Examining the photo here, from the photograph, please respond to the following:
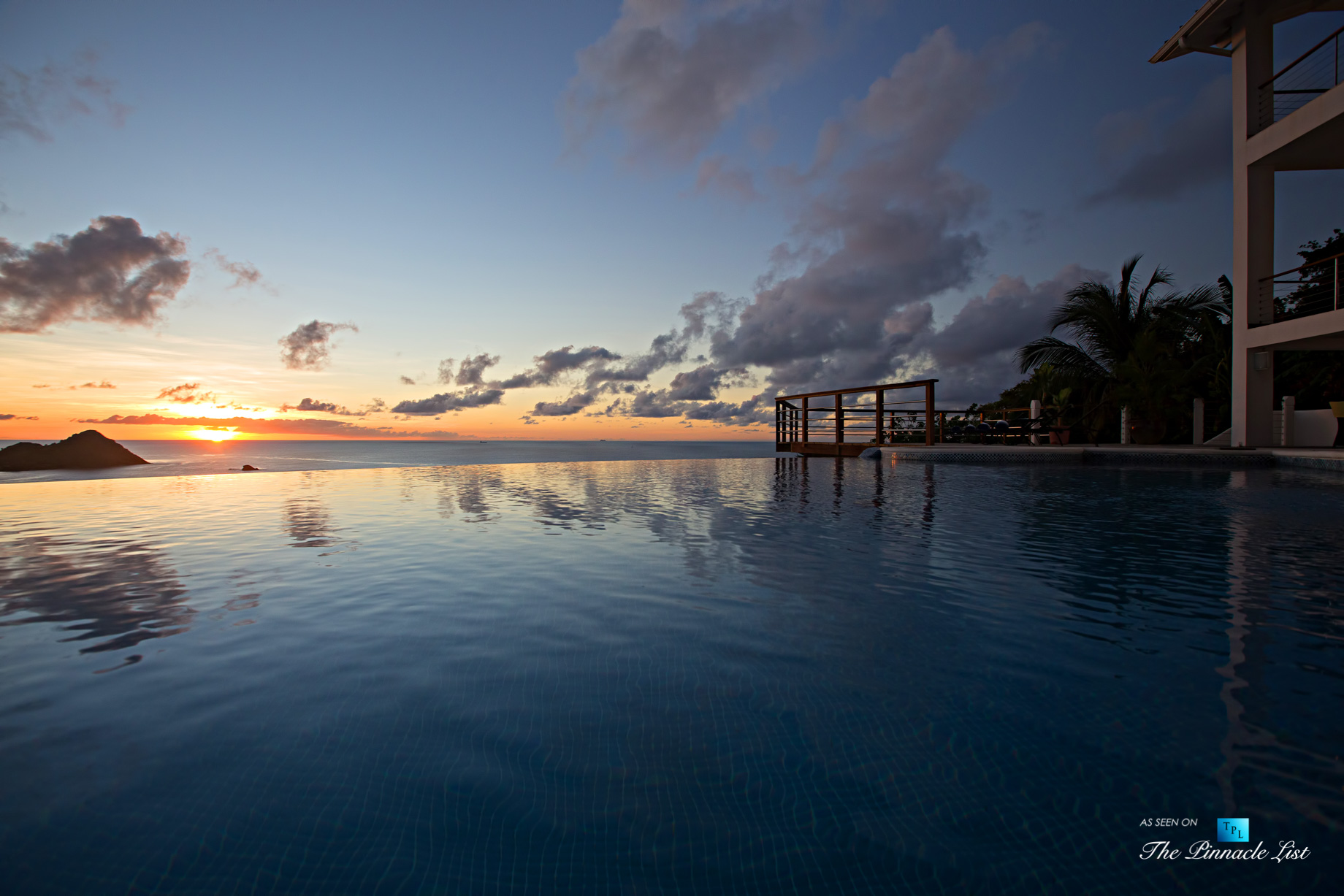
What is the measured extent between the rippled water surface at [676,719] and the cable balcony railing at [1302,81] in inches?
520

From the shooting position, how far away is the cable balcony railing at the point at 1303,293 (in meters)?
12.0

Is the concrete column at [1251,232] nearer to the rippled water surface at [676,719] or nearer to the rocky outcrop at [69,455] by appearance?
the rippled water surface at [676,719]

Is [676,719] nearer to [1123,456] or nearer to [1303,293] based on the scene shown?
[1123,456]

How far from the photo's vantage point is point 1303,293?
15695mm

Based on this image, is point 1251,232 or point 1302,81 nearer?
point 1302,81

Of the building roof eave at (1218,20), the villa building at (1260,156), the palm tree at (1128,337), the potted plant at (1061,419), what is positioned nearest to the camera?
the villa building at (1260,156)

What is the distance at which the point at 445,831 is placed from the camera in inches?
62.5

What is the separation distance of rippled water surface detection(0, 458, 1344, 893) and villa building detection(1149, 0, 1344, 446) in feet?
38.4

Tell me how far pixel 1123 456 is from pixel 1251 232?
5.67 meters

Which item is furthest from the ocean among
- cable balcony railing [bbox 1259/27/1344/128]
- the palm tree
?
cable balcony railing [bbox 1259/27/1344/128]

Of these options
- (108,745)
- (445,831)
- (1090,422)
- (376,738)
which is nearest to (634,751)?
(445,831)

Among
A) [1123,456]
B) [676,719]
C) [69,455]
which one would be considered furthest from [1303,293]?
[69,455]

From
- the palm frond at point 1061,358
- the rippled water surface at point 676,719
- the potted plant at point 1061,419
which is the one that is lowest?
the rippled water surface at point 676,719

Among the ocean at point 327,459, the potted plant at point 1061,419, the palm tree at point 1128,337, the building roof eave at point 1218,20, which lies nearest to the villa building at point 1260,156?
the building roof eave at point 1218,20
